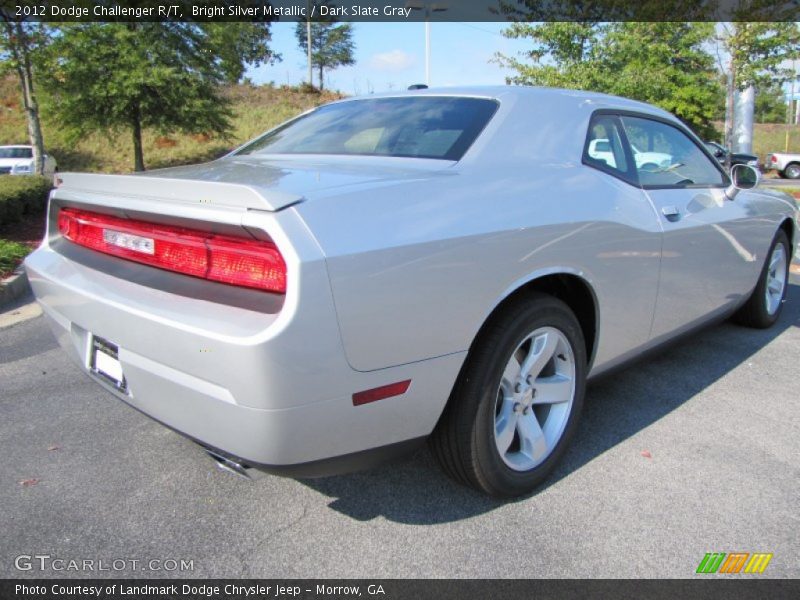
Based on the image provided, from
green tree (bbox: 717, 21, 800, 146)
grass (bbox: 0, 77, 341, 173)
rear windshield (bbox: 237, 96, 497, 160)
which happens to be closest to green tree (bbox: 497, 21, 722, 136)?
green tree (bbox: 717, 21, 800, 146)

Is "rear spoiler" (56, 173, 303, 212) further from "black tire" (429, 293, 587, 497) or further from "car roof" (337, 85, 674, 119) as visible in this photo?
"car roof" (337, 85, 674, 119)

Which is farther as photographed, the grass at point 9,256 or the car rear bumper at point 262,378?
the grass at point 9,256

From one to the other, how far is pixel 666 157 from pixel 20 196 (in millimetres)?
8533

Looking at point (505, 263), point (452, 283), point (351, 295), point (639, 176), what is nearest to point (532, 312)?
point (505, 263)

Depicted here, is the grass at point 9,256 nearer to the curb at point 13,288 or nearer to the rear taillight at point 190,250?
the curb at point 13,288

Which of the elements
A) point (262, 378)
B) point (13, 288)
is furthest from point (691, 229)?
point (13, 288)

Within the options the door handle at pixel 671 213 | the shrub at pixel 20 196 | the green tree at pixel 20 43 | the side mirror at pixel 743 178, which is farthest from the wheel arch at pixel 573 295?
the green tree at pixel 20 43

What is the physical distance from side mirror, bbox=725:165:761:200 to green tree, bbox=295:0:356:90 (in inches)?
1773

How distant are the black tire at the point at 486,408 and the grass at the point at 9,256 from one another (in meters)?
5.49

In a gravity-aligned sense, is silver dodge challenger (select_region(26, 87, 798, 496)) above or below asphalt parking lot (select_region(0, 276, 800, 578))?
above

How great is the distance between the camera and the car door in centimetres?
297

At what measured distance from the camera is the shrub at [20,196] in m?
8.25

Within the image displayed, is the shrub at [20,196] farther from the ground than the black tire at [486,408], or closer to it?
farther from the ground

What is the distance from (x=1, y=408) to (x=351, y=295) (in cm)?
260
